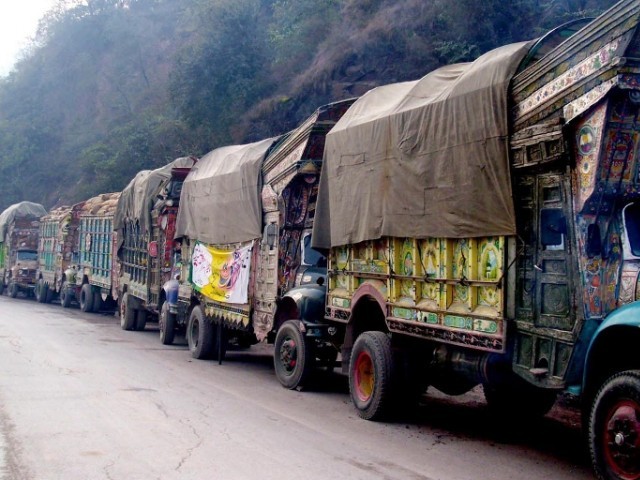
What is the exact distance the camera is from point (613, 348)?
558 centimetres

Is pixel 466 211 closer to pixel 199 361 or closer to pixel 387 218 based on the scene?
pixel 387 218

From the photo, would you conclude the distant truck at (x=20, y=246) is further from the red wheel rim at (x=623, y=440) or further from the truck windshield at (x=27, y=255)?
the red wheel rim at (x=623, y=440)

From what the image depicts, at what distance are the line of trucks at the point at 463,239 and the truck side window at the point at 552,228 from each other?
0.02 meters

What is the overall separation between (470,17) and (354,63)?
5696mm

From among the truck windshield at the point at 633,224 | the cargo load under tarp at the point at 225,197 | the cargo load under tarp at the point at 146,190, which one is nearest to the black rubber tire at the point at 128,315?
the cargo load under tarp at the point at 146,190

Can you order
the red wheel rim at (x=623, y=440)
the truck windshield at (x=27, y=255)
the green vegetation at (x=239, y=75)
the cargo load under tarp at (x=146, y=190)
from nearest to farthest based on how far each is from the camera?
the red wheel rim at (x=623, y=440) < the cargo load under tarp at (x=146, y=190) < the green vegetation at (x=239, y=75) < the truck windshield at (x=27, y=255)

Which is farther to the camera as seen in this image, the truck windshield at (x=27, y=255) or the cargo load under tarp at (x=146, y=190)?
the truck windshield at (x=27, y=255)

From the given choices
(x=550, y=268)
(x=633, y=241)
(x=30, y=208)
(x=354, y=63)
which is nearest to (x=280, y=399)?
(x=550, y=268)

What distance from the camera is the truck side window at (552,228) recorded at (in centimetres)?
606

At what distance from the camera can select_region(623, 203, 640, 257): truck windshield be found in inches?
228

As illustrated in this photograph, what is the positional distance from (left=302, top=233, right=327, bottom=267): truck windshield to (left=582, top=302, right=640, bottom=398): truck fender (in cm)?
599

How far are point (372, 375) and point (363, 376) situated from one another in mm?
242

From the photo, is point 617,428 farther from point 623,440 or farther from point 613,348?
point 613,348

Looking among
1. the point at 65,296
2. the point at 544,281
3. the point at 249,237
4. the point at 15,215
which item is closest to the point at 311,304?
the point at 249,237
